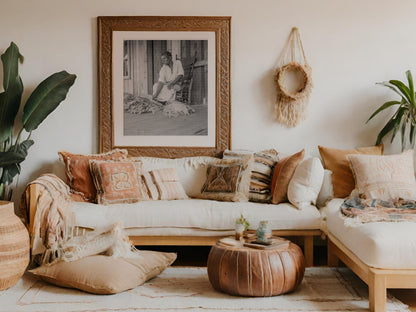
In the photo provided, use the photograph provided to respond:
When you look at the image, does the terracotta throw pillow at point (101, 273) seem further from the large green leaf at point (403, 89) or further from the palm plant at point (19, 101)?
the large green leaf at point (403, 89)

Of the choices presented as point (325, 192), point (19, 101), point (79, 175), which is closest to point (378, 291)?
point (325, 192)

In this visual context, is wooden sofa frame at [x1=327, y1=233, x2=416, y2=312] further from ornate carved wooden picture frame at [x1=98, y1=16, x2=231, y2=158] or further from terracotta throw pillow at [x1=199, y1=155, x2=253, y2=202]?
ornate carved wooden picture frame at [x1=98, y1=16, x2=231, y2=158]

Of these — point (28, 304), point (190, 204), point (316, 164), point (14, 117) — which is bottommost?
point (28, 304)

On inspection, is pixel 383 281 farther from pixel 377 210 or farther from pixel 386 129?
pixel 386 129

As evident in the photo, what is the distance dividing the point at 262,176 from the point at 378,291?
5.66ft

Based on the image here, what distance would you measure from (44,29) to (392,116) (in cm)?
340

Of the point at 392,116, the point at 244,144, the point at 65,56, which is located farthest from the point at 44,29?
the point at 392,116

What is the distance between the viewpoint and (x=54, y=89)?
450 cm

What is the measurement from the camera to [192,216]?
153 inches

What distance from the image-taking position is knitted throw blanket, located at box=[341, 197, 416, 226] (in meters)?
3.27

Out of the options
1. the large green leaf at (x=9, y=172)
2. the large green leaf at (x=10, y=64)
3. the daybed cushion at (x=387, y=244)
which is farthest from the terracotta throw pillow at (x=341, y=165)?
the large green leaf at (x=10, y=64)

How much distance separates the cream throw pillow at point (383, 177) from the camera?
398 centimetres

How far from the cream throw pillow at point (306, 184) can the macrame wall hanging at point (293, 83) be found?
0.79 metres

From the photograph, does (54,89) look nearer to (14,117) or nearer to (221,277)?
(14,117)
